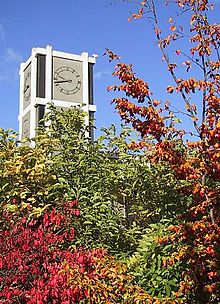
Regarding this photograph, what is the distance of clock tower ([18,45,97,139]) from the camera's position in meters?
22.9

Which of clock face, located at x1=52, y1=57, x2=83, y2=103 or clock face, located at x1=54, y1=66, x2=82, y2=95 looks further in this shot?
clock face, located at x1=54, y1=66, x2=82, y2=95

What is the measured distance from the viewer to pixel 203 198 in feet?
13.2

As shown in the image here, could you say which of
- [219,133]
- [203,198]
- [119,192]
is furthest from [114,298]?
[119,192]

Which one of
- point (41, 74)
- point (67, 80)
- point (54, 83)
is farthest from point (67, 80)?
point (41, 74)

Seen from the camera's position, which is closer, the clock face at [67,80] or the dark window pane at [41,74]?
the dark window pane at [41,74]

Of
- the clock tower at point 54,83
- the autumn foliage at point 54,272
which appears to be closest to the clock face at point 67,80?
the clock tower at point 54,83

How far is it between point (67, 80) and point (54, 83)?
113 centimetres

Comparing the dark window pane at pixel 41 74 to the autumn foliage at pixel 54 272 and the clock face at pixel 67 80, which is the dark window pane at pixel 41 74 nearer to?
the clock face at pixel 67 80

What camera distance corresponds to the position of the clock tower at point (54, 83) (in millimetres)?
22922

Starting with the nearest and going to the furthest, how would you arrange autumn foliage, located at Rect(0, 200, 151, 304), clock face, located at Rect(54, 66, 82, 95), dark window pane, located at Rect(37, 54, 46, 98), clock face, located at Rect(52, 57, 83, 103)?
autumn foliage, located at Rect(0, 200, 151, 304) < dark window pane, located at Rect(37, 54, 46, 98) < clock face, located at Rect(52, 57, 83, 103) < clock face, located at Rect(54, 66, 82, 95)

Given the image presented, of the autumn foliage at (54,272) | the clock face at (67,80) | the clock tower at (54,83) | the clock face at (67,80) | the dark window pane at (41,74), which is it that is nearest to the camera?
the autumn foliage at (54,272)

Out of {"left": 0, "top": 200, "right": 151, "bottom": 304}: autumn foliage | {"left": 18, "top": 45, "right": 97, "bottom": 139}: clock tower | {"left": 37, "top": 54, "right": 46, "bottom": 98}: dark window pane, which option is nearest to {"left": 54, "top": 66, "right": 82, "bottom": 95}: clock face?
{"left": 18, "top": 45, "right": 97, "bottom": 139}: clock tower

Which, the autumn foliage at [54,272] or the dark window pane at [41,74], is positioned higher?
the dark window pane at [41,74]

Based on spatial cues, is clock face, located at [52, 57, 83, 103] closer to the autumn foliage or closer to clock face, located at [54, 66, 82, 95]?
clock face, located at [54, 66, 82, 95]
